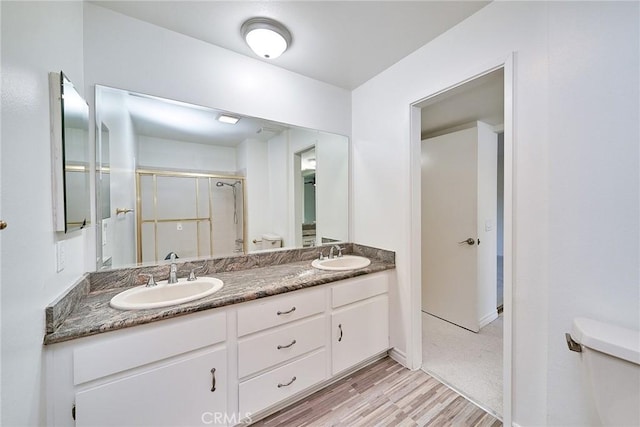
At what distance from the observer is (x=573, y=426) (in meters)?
1.08

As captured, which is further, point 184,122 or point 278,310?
point 184,122

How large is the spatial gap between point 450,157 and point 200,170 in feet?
8.17

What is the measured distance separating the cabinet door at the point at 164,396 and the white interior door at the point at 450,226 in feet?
7.74

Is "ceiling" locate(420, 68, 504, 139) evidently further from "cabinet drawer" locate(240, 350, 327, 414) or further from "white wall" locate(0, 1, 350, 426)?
"cabinet drawer" locate(240, 350, 327, 414)

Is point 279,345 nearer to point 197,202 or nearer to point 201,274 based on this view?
point 201,274

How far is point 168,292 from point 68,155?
2.82 feet

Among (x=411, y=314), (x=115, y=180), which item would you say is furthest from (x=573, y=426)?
(x=115, y=180)

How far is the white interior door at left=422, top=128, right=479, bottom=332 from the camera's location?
2.40 m

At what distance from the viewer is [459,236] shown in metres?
2.50

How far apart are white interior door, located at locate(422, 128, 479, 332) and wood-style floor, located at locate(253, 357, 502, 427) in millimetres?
1050

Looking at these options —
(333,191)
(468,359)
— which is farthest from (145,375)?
(468,359)

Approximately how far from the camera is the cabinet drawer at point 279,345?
1305 millimetres

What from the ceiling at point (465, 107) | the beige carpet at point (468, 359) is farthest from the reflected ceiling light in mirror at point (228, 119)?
the beige carpet at point (468, 359)

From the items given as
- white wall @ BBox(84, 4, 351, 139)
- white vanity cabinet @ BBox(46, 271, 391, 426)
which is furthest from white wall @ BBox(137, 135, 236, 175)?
white vanity cabinet @ BBox(46, 271, 391, 426)
